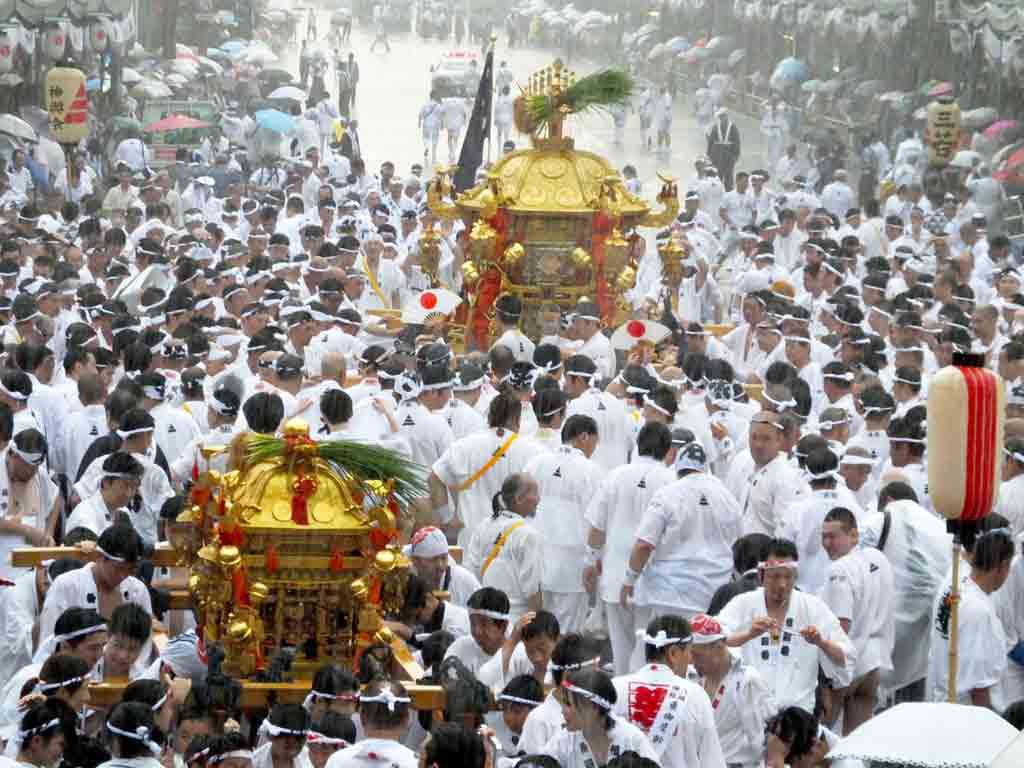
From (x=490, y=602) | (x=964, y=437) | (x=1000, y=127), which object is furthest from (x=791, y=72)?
(x=964, y=437)

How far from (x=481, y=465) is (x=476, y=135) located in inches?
386

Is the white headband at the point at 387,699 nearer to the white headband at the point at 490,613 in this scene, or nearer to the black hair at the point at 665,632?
the black hair at the point at 665,632

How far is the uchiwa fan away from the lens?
50.4 feet

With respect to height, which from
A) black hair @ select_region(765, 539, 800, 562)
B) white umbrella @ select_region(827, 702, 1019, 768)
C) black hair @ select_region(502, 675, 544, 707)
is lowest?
black hair @ select_region(502, 675, 544, 707)

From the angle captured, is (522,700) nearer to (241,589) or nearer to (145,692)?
(241,589)

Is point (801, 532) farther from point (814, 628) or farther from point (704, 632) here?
point (704, 632)

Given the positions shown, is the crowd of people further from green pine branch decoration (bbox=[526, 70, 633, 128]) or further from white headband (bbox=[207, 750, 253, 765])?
green pine branch decoration (bbox=[526, 70, 633, 128])

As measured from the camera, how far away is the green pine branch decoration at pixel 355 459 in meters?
7.63

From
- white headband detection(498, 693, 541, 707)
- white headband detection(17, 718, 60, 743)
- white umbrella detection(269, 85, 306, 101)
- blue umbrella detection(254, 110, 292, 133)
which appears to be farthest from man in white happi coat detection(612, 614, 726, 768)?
white umbrella detection(269, 85, 306, 101)

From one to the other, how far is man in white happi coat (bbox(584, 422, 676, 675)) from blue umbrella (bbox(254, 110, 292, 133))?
22.4m

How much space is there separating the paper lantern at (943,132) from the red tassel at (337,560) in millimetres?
21432

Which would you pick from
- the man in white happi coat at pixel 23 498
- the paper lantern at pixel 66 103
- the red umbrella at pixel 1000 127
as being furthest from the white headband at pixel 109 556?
the red umbrella at pixel 1000 127

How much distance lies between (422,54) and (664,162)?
20.0m

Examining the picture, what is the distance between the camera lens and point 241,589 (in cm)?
738
